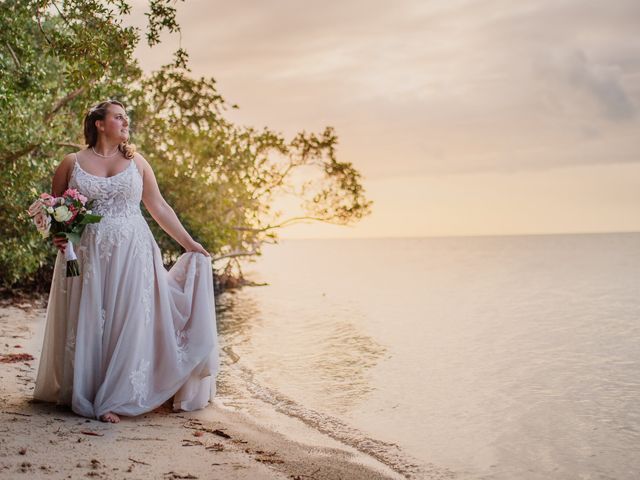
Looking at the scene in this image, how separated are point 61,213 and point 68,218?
0.08m

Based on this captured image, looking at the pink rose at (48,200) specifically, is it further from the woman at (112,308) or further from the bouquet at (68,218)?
the woman at (112,308)

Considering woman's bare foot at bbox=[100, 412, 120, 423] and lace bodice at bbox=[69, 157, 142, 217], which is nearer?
woman's bare foot at bbox=[100, 412, 120, 423]

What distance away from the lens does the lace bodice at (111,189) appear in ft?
18.7

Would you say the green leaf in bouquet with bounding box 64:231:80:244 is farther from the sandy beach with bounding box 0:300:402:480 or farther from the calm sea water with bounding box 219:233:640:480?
the calm sea water with bounding box 219:233:640:480

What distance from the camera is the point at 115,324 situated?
574 cm

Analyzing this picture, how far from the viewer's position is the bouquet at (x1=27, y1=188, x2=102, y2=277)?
547 cm

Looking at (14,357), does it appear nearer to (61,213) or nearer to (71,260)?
(71,260)

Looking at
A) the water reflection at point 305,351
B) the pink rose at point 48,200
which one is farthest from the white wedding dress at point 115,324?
the water reflection at point 305,351

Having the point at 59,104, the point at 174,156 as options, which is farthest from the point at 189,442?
the point at 174,156

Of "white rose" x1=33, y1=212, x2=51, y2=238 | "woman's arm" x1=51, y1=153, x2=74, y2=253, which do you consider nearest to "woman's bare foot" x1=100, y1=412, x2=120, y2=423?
"white rose" x1=33, y1=212, x2=51, y2=238

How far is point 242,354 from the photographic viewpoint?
13.1 metres

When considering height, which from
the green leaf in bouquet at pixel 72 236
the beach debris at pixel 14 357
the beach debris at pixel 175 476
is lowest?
the beach debris at pixel 175 476

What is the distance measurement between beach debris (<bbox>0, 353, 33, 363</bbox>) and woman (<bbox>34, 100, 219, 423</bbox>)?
265cm

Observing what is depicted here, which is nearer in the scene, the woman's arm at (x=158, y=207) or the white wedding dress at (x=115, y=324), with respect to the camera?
the white wedding dress at (x=115, y=324)
